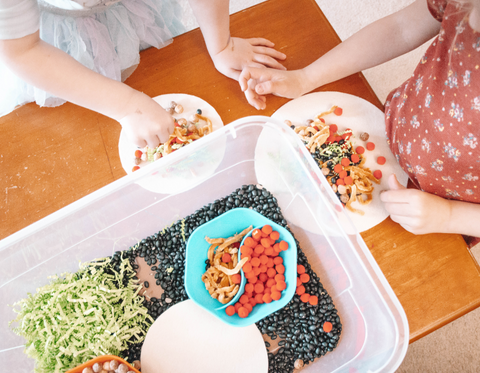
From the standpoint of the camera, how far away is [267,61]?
834 mm

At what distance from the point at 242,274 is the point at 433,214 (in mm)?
432

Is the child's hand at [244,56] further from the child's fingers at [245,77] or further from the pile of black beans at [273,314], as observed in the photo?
the pile of black beans at [273,314]

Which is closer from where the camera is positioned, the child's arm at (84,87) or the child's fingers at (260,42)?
the child's arm at (84,87)

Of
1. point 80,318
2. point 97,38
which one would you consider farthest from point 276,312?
point 97,38

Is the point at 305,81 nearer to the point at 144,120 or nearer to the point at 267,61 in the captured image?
the point at 267,61

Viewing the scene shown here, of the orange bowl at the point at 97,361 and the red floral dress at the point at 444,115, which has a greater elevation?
the red floral dress at the point at 444,115

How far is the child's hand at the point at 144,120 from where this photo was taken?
0.73 meters

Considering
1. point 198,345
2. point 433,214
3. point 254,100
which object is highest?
point 254,100

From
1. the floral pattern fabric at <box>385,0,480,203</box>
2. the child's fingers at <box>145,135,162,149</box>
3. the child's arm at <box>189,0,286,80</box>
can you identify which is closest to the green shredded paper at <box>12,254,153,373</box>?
the child's fingers at <box>145,135,162,149</box>

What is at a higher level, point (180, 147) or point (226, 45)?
point (226, 45)

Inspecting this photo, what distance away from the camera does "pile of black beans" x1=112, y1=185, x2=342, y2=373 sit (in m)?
0.73

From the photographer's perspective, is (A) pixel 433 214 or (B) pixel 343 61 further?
(B) pixel 343 61

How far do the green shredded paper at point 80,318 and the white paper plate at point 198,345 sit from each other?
0.04 metres

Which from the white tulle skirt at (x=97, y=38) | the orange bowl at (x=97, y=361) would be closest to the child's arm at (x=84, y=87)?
the white tulle skirt at (x=97, y=38)
